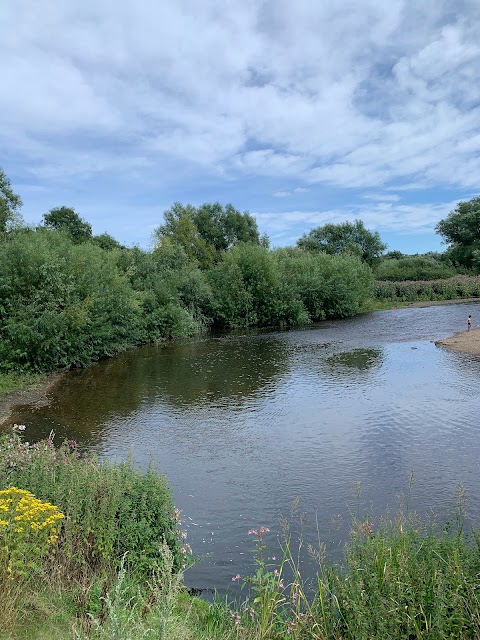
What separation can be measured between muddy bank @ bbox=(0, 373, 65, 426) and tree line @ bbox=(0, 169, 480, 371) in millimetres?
2193

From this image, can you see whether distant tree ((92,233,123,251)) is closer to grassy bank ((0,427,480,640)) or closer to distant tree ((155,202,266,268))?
distant tree ((155,202,266,268))

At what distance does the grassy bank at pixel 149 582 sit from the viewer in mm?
4527

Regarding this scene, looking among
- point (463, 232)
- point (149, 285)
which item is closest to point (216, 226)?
point (149, 285)

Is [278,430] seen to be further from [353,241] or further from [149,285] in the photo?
[353,241]

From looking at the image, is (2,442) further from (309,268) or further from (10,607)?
(309,268)

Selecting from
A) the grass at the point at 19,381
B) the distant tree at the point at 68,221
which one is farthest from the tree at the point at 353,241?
the grass at the point at 19,381

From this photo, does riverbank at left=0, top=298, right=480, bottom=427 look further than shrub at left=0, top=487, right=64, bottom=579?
Yes

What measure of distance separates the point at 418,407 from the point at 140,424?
8906 millimetres

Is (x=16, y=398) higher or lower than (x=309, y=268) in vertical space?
lower

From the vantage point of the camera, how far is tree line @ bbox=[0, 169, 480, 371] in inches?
941

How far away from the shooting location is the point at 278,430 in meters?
14.7

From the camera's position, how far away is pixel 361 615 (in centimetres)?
455

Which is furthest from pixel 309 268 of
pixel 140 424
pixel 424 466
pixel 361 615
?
pixel 361 615

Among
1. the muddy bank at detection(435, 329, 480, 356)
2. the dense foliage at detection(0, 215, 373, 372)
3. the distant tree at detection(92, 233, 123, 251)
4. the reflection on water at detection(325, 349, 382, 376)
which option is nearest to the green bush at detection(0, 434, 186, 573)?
the reflection on water at detection(325, 349, 382, 376)
